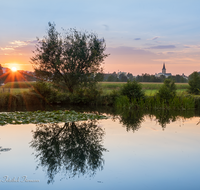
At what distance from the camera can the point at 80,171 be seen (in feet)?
15.2

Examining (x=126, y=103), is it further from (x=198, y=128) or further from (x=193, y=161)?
(x=193, y=161)

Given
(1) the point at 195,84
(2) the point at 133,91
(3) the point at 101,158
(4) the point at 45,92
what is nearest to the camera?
(3) the point at 101,158

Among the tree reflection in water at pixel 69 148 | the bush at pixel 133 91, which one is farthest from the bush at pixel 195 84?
the tree reflection in water at pixel 69 148

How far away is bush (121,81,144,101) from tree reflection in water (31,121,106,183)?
8495 mm

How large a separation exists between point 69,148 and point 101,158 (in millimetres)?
1232

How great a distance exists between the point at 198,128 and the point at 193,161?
4737mm

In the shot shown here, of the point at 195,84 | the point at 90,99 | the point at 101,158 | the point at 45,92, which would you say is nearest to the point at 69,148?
the point at 101,158

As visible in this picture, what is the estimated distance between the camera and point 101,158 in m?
5.42

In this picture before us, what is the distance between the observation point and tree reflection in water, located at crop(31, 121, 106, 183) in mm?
4796

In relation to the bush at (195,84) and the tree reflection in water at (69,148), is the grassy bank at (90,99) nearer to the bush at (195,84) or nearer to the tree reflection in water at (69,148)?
the tree reflection in water at (69,148)

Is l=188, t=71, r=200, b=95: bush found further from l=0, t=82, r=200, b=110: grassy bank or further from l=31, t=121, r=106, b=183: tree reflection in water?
l=31, t=121, r=106, b=183: tree reflection in water

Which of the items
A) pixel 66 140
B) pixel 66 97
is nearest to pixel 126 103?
pixel 66 97

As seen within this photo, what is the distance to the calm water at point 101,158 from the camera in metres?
4.20

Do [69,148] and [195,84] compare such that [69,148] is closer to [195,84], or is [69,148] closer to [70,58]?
[70,58]
